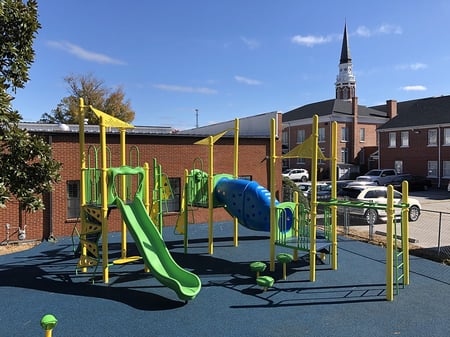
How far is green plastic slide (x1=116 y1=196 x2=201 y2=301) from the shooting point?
7735 mm

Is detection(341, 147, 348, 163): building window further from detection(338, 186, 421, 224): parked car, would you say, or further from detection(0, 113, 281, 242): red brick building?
detection(338, 186, 421, 224): parked car

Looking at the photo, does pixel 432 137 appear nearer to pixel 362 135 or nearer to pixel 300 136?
pixel 362 135

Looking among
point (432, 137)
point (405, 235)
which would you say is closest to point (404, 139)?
point (432, 137)

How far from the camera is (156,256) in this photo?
28.1 ft

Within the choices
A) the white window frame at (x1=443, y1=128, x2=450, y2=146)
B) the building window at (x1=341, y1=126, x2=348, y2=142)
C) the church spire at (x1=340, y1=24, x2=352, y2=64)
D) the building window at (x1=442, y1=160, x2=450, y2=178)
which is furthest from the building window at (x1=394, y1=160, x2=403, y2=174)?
the church spire at (x1=340, y1=24, x2=352, y2=64)

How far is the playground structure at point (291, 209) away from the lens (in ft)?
29.0

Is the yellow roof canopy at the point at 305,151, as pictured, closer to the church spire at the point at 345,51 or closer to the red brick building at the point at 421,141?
the red brick building at the point at 421,141

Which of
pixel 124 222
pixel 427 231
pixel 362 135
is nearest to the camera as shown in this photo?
pixel 124 222

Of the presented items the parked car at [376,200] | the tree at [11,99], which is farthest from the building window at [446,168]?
the tree at [11,99]

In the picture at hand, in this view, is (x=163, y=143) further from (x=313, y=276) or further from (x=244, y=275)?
(x=313, y=276)

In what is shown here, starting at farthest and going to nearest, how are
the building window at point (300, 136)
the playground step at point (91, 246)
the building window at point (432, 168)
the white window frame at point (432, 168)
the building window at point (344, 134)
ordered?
the building window at point (300, 136) → the building window at point (344, 134) → the building window at point (432, 168) → the white window frame at point (432, 168) → the playground step at point (91, 246)

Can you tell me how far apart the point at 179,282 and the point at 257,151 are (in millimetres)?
11229

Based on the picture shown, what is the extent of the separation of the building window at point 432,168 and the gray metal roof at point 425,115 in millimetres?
3680

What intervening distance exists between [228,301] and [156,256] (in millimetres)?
1921
